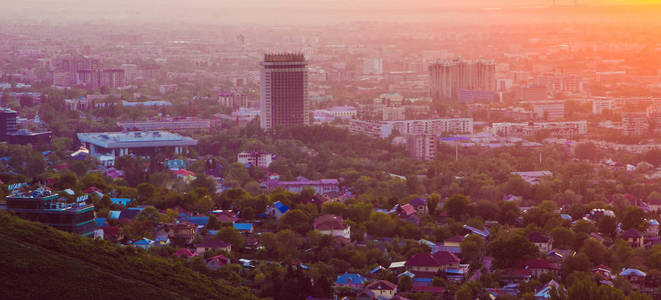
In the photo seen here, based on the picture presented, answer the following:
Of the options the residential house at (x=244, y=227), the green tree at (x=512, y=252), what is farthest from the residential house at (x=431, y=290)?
the residential house at (x=244, y=227)

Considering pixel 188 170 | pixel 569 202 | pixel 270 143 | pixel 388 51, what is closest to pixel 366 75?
pixel 388 51

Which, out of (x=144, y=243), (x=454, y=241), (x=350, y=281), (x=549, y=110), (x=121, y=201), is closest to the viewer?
(x=350, y=281)

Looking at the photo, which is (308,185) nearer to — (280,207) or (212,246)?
(280,207)

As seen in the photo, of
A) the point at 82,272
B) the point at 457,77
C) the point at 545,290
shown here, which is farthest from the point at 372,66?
the point at 82,272

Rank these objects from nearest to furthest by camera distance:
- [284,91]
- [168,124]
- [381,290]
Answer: [381,290], [284,91], [168,124]

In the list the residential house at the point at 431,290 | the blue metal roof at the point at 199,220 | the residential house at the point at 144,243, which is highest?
the residential house at the point at 144,243

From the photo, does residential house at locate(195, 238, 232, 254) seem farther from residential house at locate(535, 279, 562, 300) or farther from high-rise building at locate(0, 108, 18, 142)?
high-rise building at locate(0, 108, 18, 142)

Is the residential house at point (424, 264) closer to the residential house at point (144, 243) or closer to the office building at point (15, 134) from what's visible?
the residential house at point (144, 243)
